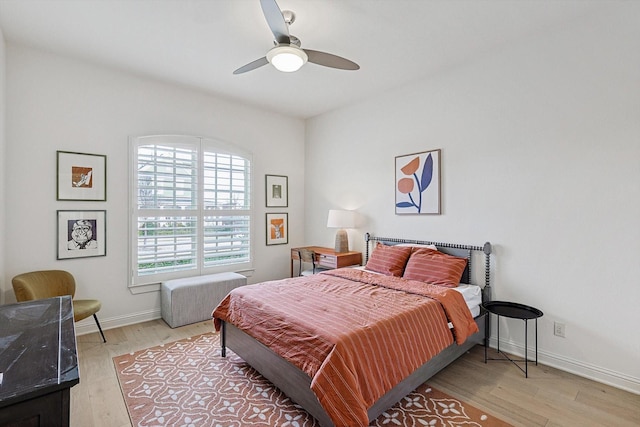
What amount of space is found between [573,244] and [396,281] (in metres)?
1.53

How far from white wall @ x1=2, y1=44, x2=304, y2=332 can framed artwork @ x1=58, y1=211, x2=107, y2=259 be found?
0.06m

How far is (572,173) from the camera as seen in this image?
2.66 metres

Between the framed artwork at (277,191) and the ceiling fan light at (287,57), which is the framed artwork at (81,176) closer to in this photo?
the framed artwork at (277,191)

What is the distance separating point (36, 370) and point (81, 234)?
2.79 m

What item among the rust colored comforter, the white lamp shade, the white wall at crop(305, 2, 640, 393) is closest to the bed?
the rust colored comforter

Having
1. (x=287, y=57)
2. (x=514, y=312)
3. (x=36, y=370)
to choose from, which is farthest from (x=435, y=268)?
(x=36, y=370)

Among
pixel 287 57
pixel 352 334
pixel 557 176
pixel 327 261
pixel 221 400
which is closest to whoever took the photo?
pixel 352 334

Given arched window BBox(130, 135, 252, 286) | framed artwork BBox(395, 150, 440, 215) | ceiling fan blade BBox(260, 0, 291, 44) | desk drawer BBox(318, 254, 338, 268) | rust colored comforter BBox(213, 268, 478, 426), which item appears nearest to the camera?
rust colored comforter BBox(213, 268, 478, 426)

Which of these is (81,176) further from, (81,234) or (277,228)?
(277,228)

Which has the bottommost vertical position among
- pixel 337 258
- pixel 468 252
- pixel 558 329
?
pixel 558 329

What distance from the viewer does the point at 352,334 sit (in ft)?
6.28

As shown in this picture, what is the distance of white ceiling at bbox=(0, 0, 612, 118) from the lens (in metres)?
2.44

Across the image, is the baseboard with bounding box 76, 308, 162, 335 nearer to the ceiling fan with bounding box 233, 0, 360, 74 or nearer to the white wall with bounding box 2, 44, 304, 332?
the white wall with bounding box 2, 44, 304, 332

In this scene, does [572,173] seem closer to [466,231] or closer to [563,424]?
[466,231]
